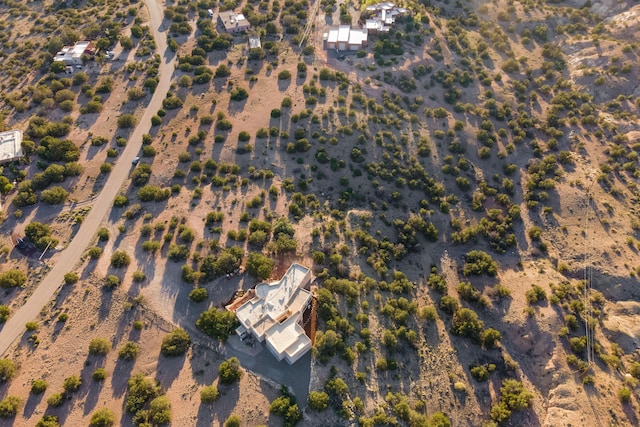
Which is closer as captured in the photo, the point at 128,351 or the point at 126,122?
the point at 128,351

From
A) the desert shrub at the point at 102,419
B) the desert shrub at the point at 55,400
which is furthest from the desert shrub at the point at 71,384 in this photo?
the desert shrub at the point at 102,419

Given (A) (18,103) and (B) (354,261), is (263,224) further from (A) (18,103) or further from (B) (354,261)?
(A) (18,103)

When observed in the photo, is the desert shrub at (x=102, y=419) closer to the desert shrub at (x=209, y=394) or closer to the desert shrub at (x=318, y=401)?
the desert shrub at (x=209, y=394)

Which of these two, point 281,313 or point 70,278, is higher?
point 70,278

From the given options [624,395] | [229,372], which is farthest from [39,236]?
[624,395]

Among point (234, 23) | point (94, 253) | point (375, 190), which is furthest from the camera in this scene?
point (234, 23)

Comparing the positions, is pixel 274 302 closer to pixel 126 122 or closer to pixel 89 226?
pixel 89 226
